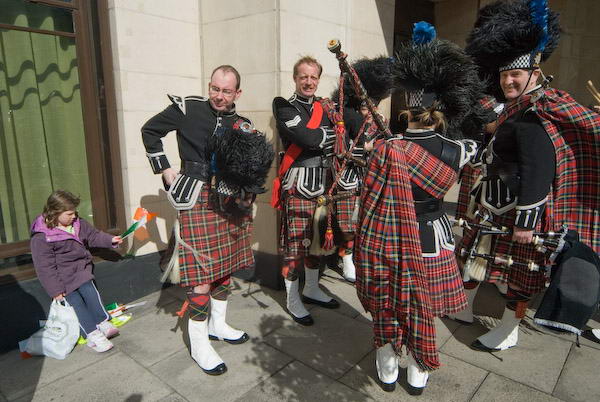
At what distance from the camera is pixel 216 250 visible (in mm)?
2643

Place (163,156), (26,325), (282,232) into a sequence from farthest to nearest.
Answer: (282,232), (26,325), (163,156)

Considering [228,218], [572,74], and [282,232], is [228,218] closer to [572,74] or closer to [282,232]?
[282,232]

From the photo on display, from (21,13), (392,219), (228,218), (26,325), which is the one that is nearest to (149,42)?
(21,13)

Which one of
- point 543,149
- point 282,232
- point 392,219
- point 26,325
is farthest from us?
point 282,232

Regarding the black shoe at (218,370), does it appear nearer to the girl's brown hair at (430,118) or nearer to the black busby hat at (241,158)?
the black busby hat at (241,158)

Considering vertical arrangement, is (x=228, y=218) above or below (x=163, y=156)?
below

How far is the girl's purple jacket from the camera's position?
2.75m

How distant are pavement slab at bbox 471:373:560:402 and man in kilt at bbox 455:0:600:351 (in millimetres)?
364

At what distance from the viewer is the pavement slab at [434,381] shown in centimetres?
236

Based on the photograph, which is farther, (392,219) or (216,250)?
(216,250)

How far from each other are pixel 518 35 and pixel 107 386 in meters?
3.29

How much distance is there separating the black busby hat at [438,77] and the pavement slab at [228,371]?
1872mm

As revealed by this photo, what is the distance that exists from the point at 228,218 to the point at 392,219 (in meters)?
1.14

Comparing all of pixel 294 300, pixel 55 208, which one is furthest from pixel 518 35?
pixel 55 208
